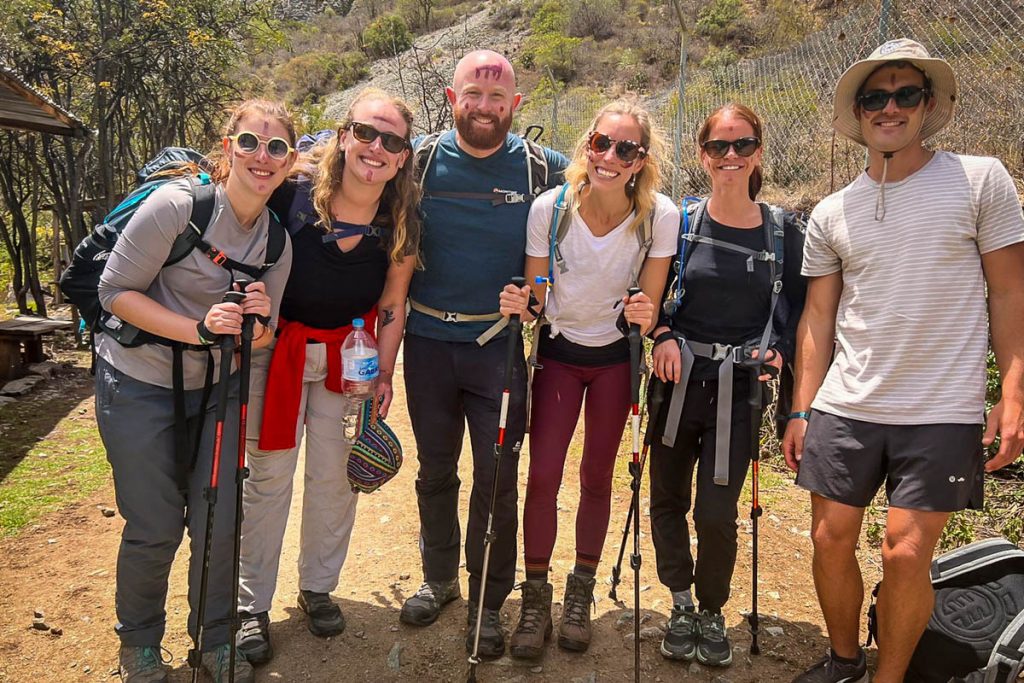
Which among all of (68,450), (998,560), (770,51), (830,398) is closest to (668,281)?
(830,398)

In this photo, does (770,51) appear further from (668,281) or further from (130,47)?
(668,281)

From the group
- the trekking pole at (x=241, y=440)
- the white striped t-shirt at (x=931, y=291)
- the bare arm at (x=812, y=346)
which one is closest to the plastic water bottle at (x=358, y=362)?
the trekking pole at (x=241, y=440)

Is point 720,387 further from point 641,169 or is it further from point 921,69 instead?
point 921,69

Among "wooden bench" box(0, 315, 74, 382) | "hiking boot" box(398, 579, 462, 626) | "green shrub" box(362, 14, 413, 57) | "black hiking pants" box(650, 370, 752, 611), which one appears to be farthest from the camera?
"green shrub" box(362, 14, 413, 57)

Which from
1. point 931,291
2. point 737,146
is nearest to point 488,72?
point 737,146

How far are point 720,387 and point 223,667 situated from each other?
2.38 metres

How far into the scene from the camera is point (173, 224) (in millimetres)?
2836

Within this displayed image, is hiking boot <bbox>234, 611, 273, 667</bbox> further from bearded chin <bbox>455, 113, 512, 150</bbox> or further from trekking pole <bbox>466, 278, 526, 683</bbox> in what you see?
bearded chin <bbox>455, 113, 512, 150</bbox>

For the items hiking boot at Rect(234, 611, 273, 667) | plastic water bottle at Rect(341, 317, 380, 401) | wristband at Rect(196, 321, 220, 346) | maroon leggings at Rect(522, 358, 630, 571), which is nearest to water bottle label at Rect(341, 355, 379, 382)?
plastic water bottle at Rect(341, 317, 380, 401)

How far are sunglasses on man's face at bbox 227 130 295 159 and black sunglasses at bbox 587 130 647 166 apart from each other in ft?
4.04

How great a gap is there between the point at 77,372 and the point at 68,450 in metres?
2.95

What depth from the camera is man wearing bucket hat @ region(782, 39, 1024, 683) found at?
8.98ft

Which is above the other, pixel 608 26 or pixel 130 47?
pixel 608 26

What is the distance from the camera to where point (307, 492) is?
3.64m
